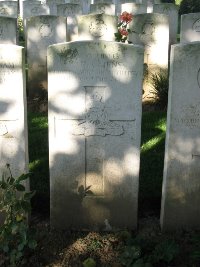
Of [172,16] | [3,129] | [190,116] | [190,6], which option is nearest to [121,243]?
[190,116]

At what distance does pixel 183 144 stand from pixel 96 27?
4636mm

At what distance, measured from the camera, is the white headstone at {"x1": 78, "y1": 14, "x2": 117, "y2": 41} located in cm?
800

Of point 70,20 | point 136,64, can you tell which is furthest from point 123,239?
point 70,20

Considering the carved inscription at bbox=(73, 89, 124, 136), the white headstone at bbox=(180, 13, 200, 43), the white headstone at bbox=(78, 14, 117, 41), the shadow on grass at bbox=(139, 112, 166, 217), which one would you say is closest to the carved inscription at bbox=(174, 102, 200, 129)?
the carved inscription at bbox=(73, 89, 124, 136)

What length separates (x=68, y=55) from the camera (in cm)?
379

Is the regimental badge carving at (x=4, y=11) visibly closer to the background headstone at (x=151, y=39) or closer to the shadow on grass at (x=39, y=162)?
the background headstone at (x=151, y=39)

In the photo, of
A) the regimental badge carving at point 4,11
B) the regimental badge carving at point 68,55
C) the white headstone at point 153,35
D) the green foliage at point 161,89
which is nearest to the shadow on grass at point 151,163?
the green foliage at point 161,89

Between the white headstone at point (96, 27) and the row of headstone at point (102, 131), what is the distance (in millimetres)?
4302

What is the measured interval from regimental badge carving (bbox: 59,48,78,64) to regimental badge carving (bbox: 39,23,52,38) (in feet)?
14.7

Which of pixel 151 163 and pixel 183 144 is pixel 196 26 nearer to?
pixel 151 163

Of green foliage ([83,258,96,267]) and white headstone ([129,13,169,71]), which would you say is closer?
green foliage ([83,258,96,267])

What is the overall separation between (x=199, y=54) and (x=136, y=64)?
51 cm

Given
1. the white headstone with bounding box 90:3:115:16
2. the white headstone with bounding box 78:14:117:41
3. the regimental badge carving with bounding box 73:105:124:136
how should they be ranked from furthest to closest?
the white headstone with bounding box 90:3:115:16 → the white headstone with bounding box 78:14:117:41 → the regimental badge carving with bounding box 73:105:124:136

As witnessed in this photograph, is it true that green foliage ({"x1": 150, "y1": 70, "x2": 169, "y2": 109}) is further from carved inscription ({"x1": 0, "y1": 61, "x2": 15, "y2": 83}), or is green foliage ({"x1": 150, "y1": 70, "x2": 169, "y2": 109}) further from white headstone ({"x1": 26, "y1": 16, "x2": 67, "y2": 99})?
carved inscription ({"x1": 0, "y1": 61, "x2": 15, "y2": 83})
